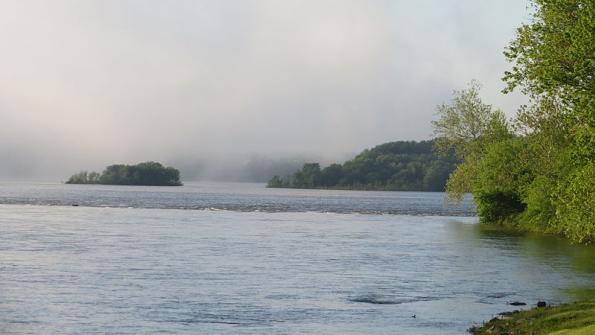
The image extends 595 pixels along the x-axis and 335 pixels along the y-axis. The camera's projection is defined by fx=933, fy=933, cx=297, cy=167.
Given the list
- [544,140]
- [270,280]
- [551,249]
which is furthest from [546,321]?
[544,140]

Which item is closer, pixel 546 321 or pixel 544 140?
pixel 546 321

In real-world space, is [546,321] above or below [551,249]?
below

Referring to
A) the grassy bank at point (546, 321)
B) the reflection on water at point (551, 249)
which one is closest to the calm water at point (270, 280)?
the reflection on water at point (551, 249)

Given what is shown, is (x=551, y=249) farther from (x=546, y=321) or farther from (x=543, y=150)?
(x=546, y=321)

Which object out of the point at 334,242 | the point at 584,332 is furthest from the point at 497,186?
the point at 584,332

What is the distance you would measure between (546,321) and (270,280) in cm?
2273

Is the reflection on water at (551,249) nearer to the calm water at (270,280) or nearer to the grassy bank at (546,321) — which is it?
the calm water at (270,280)

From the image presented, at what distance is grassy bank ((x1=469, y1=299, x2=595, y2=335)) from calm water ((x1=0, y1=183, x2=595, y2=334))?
174 cm

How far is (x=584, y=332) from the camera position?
98.7 ft

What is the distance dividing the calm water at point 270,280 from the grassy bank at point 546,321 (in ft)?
5.70

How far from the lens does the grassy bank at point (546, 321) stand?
3328cm

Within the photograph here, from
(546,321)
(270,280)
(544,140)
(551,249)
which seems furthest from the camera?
(544,140)

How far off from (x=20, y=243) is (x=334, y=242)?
28.7 m

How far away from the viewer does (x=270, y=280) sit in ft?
181
